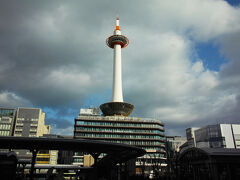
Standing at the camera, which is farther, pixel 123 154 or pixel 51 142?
pixel 123 154

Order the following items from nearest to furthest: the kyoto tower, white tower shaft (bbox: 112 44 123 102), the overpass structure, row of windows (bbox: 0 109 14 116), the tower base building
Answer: the overpass structure < the tower base building < the kyoto tower < white tower shaft (bbox: 112 44 123 102) < row of windows (bbox: 0 109 14 116)

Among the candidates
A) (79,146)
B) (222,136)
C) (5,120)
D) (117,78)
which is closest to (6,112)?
(5,120)

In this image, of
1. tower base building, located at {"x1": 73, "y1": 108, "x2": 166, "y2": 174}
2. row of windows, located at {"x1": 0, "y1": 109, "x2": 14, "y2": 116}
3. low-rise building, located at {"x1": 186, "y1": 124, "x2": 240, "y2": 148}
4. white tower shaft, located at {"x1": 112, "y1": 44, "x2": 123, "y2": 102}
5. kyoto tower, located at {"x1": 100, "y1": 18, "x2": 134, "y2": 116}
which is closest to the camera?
tower base building, located at {"x1": 73, "y1": 108, "x2": 166, "y2": 174}

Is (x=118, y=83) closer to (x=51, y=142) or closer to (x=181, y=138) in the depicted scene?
(x=51, y=142)

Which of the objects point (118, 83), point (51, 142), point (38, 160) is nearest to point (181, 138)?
point (118, 83)

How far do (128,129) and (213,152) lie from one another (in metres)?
65.5

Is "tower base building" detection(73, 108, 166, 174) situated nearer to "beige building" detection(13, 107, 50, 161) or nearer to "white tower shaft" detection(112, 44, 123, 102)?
"white tower shaft" detection(112, 44, 123, 102)

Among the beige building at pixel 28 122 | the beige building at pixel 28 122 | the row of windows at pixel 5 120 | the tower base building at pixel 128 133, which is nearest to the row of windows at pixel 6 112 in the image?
the row of windows at pixel 5 120

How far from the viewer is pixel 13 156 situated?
1231 inches

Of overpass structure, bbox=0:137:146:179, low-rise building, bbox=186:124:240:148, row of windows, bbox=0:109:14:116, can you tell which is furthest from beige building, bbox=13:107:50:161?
low-rise building, bbox=186:124:240:148

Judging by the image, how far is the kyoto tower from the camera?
10162 cm

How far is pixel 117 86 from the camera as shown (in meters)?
109

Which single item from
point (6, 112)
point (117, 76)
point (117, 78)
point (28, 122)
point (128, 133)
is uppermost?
point (117, 76)

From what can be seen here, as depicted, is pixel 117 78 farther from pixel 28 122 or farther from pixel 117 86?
pixel 28 122
